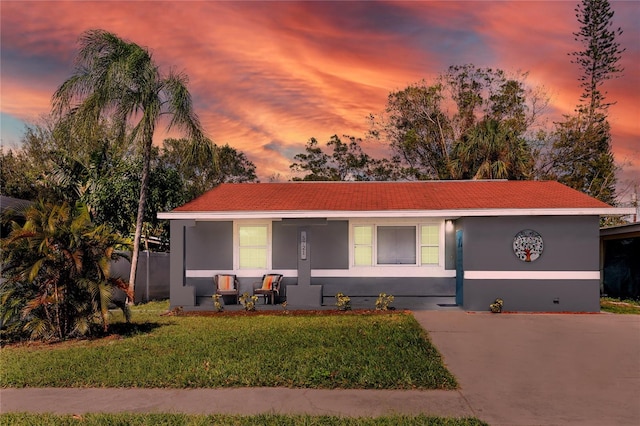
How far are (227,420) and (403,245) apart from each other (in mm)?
11770

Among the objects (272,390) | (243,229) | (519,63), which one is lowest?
(272,390)

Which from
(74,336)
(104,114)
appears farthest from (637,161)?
(74,336)

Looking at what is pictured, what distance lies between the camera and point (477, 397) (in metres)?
7.20

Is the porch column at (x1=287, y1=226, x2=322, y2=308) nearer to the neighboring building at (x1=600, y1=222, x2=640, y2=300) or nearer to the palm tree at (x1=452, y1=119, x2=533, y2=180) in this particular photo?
the neighboring building at (x1=600, y1=222, x2=640, y2=300)

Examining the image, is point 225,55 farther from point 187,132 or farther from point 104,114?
point 104,114

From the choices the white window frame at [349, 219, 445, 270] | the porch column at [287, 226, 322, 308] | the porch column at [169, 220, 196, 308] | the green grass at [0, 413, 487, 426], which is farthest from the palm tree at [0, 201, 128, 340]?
the white window frame at [349, 219, 445, 270]

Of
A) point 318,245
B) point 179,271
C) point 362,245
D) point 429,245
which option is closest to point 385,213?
point 362,245

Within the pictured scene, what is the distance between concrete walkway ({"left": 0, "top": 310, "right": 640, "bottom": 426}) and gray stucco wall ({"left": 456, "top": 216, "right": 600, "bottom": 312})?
18.1ft

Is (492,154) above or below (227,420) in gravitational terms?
above

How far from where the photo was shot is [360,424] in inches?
239

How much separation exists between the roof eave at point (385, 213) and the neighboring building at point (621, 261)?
4.62 m

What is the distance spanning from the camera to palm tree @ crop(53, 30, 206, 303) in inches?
677

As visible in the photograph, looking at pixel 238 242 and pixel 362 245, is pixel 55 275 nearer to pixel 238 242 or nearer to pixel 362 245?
pixel 238 242

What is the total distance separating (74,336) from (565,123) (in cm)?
3267
